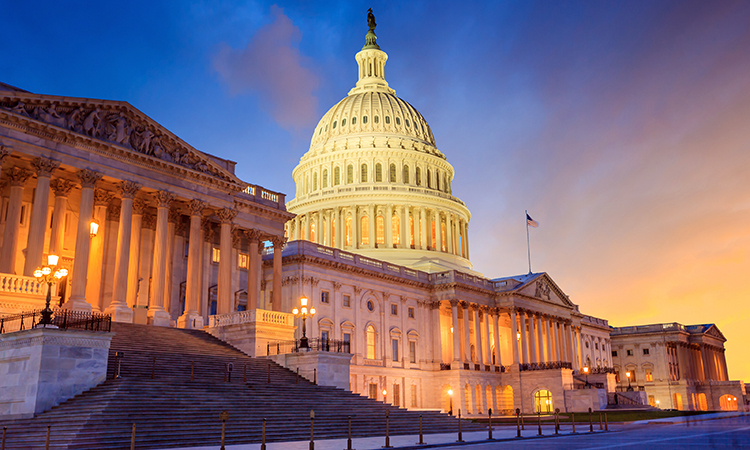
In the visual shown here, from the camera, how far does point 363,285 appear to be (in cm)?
7281

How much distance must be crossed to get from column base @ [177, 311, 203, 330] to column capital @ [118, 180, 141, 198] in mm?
8419

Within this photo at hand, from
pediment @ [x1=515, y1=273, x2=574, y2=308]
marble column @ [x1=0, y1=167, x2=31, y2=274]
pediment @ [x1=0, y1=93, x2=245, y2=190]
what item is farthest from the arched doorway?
marble column @ [x1=0, y1=167, x2=31, y2=274]

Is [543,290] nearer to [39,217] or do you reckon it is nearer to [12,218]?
[39,217]

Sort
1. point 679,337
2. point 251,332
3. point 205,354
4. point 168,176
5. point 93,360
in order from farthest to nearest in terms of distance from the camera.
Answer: point 679,337
point 168,176
point 251,332
point 205,354
point 93,360

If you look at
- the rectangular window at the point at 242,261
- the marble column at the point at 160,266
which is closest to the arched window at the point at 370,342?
the rectangular window at the point at 242,261

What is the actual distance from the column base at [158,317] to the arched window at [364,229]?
179 feet

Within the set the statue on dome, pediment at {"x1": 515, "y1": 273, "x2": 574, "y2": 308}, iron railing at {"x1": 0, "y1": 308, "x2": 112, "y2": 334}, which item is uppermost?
the statue on dome

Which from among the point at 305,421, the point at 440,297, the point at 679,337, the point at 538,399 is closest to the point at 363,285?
the point at 440,297

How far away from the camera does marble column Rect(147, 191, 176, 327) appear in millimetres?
44750

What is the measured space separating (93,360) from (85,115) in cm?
1957

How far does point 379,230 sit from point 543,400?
32428 millimetres

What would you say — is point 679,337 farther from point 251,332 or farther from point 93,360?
point 93,360

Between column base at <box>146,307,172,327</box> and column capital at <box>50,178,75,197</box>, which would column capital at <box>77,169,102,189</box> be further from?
column base at <box>146,307,172,327</box>

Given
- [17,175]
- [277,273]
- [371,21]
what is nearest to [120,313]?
[17,175]
